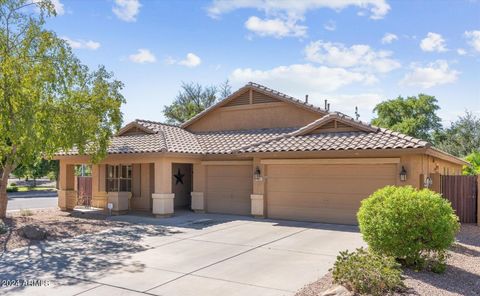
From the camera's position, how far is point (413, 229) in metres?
7.67

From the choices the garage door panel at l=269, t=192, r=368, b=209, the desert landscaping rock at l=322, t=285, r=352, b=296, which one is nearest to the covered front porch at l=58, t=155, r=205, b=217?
the garage door panel at l=269, t=192, r=368, b=209

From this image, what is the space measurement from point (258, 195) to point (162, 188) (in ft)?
12.9

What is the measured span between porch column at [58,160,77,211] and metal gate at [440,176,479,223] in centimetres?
1695

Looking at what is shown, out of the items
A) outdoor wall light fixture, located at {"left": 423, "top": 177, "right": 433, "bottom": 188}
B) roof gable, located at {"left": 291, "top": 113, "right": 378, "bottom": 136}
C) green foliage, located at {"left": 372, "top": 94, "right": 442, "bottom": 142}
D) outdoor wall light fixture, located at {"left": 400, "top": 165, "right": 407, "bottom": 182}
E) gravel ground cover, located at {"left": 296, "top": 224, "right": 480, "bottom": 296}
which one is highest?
green foliage, located at {"left": 372, "top": 94, "right": 442, "bottom": 142}

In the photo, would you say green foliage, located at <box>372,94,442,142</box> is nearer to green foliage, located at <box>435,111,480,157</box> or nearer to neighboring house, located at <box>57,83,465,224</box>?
green foliage, located at <box>435,111,480,157</box>

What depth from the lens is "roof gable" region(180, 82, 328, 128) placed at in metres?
18.1

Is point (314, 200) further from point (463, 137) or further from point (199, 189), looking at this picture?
point (463, 137)

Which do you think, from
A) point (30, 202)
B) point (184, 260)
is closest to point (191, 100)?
point (30, 202)

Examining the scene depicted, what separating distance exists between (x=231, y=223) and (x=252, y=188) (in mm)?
2616

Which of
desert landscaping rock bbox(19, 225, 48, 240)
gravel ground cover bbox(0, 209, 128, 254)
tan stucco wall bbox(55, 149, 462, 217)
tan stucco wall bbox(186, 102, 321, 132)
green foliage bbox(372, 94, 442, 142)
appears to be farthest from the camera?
green foliage bbox(372, 94, 442, 142)

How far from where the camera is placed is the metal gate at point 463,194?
14.6 meters

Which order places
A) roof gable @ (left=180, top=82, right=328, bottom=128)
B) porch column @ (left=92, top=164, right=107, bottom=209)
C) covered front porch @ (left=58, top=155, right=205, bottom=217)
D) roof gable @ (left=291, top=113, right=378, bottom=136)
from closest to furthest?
roof gable @ (left=291, top=113, right=378, bottom=136) < covered front porch @ (left=58, top=155, right=205, bottom=217) < roof gable @ (left=180, top=82, right=328, bottom=128) < porch column @ (left=92, top=164, right=107, bottom=209)

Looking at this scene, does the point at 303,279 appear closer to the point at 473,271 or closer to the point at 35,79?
the point at 473,271

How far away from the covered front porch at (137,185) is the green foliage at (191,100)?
93.0 feet
